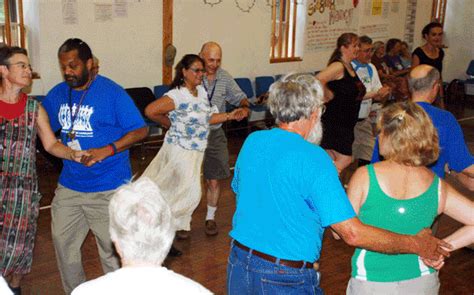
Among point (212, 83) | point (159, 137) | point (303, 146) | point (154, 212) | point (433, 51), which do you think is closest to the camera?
point (154, 212)

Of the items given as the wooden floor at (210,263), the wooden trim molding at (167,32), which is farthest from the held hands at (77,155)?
the wooden trim molding at (167,32)

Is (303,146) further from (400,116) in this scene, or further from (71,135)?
(71,135)

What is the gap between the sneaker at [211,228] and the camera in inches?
209

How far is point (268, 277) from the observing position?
251cm

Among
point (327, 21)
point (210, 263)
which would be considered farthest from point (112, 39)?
point (327, 21)

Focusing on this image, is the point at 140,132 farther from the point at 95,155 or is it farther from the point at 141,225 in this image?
the point at 141,225

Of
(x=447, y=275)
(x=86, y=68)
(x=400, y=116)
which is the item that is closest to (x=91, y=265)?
(x=86, y=68)

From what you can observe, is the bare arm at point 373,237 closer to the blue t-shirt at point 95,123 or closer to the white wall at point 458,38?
the blue t-shirt at point 95,123

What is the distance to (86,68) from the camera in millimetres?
3611

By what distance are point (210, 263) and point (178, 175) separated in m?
A: 0.69

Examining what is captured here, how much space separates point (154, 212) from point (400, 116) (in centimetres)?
116

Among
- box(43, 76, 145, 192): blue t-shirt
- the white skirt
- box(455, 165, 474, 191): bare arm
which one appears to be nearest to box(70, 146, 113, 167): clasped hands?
box(43, 76, 145, 192): blue t-shirt

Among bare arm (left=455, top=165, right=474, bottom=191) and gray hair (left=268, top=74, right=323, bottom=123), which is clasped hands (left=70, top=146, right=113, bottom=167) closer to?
gray hair (left=268, top=74, right=323, bottom=123)

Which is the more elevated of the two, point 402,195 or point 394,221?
point 402,195
